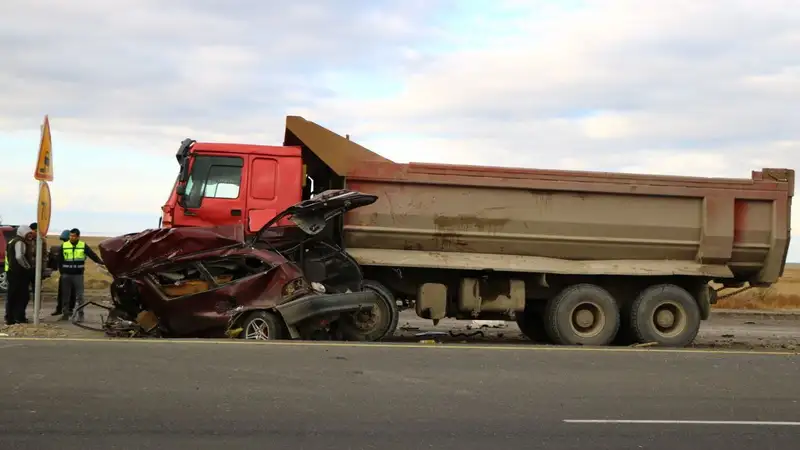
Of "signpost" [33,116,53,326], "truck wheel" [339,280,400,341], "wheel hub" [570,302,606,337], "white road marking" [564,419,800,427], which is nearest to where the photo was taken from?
"white road marking" [564,419,800,427]

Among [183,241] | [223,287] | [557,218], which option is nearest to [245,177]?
[183,241]

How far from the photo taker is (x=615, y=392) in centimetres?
828

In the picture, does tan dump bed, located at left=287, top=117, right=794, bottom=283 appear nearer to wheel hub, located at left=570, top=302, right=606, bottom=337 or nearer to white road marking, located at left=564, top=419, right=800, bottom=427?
wheel hub, located at left=570, top=302, right=606, bottom=337

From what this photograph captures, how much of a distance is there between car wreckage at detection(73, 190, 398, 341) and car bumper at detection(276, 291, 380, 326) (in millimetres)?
12

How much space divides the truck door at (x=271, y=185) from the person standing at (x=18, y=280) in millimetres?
4457

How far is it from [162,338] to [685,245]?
→ 7464mm

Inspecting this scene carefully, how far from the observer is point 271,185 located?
41.4 feet

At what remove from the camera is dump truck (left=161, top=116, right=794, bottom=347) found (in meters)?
12.6

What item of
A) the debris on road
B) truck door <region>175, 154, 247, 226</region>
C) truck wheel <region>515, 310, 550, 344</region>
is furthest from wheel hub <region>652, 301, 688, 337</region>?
the debris on road

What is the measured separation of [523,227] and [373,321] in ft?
8.50

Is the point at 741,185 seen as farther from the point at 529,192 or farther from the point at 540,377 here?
the point at 540,377

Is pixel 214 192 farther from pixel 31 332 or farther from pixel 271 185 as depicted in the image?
pixel 31 332

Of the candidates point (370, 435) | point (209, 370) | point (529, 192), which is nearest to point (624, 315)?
point (529, 192)

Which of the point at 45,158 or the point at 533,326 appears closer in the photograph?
the point at 45,158
